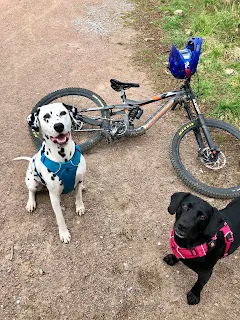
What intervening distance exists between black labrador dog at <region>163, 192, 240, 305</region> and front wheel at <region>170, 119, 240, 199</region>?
1102mm

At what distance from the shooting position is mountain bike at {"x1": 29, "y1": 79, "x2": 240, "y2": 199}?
5199 mm

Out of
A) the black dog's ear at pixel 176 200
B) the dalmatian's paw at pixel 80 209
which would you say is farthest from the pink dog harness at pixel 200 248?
the dalmatian's paw at pixel 80 209

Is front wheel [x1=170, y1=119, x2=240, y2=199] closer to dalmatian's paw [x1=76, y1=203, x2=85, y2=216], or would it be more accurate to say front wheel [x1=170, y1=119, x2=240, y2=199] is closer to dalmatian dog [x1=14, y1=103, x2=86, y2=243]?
dalmatian's paw [x1=76, y1=203, x2=85, y2=216]

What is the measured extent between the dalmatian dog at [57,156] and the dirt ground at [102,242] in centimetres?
42

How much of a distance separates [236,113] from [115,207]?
3.12 metres

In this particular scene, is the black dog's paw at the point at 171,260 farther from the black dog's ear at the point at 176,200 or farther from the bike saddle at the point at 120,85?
the bike saddle at the point at 120,85

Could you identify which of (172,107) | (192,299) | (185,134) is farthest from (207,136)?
(192,299)

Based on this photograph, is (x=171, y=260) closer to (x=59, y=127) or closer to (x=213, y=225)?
(x=213, y=225)

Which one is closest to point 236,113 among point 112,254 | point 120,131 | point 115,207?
point 120,131

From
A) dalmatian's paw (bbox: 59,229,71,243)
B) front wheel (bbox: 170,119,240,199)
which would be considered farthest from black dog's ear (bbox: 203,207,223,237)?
dalmatian's paw (bbox: 59,229,71,243)

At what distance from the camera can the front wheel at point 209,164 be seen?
5066 millimetres

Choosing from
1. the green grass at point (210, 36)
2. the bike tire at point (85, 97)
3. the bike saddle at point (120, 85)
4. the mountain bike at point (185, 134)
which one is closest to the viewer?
the mountain bike at point (185, 134)

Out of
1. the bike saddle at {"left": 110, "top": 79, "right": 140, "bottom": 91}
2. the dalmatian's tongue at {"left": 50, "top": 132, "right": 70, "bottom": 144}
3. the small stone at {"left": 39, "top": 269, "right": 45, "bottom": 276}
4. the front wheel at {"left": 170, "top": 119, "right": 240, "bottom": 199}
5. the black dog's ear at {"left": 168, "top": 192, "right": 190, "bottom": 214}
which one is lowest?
the front wheel at {"left": 170, "top": 119, "right": 240, "bottom": 199}

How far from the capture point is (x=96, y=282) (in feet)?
13.5
